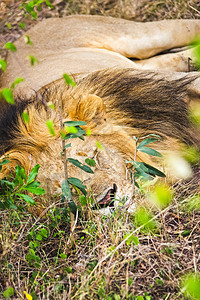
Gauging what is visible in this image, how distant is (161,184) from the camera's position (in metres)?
2.71

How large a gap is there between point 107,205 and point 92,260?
1.62 ft

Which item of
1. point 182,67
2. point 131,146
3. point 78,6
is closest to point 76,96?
point 131,146

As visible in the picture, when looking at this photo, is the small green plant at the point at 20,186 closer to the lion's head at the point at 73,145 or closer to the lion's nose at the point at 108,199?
the lion's head at the point at 73,145

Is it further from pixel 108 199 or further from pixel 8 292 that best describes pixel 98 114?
pixel 8 292

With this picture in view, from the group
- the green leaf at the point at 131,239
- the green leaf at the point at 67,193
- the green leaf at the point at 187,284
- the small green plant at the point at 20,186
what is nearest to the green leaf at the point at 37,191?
the small green plant at the point at 20,186

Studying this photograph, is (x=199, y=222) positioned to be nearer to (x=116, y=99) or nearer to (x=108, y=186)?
(x=108, y=186)

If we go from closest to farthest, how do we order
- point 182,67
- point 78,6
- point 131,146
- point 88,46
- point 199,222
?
point 199,222
point 131,146
point 182,67
point 88,46
point 78,6

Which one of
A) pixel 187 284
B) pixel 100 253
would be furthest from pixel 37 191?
pixel 187 284

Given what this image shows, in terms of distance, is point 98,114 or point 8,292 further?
point 98,114

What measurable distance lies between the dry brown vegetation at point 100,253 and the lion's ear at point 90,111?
2.38 feet

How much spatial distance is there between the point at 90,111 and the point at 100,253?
1169 millimetres

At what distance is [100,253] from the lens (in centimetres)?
211

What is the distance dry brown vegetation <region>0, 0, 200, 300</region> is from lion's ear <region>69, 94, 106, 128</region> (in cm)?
73

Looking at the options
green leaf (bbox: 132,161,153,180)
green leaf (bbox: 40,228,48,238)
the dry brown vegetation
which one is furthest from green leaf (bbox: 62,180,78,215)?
green leaf (bbox: 132,161,153,180)
